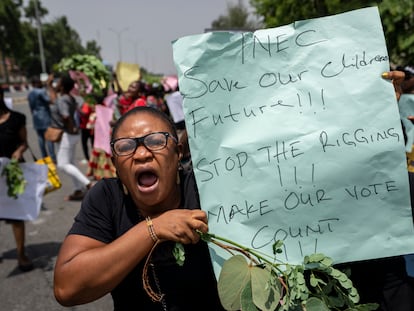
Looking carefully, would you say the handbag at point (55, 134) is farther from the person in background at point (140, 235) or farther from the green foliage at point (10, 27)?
the green foliage at point (10, 27)

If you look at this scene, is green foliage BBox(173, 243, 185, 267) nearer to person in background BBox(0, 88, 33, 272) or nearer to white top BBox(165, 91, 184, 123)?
person in background BBox(0, 88, 33, 272)

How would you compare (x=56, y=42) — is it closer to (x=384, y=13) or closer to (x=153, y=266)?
(x=384, y=13)

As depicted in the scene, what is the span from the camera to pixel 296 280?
1.12m

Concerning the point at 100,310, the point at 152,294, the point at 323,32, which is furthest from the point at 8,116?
the point at 323,32

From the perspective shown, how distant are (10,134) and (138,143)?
2782mm

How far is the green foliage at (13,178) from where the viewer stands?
11.6 feet

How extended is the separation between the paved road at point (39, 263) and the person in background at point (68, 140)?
1.03 feet

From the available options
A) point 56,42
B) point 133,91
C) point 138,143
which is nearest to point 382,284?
point 138,143

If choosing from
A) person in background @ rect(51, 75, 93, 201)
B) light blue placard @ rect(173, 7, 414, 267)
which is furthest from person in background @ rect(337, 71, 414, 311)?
person in background @ rect(51, 75, 93, 201)

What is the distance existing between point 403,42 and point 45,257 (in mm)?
4425

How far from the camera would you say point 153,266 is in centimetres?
134

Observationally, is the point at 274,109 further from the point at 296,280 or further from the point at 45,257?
the point at 45,257

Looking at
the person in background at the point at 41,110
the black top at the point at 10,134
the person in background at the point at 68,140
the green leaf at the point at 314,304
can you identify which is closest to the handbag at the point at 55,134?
the person in background at the point at 68,140

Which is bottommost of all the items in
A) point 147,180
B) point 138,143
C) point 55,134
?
point 147,180
